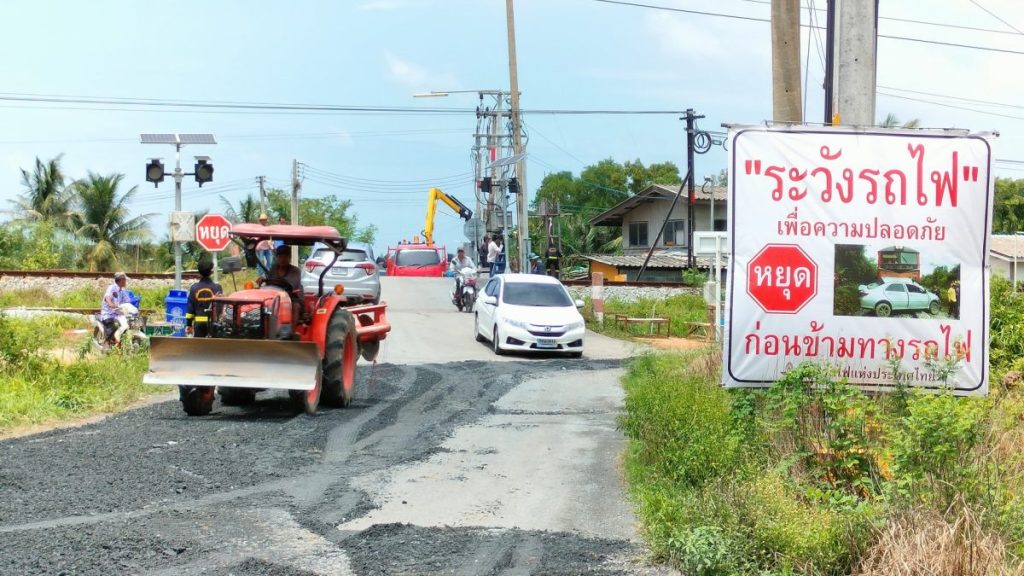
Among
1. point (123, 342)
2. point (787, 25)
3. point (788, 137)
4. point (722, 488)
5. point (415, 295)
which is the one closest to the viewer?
point (722, 488)

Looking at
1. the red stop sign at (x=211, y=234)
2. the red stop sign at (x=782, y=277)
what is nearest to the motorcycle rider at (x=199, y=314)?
the red stop sign at (x=782, y=277)

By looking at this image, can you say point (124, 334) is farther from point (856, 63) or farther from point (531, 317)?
point (856, 63)

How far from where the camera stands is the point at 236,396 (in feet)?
49.8

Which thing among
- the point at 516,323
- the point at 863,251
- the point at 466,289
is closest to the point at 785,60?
the point at 863,251

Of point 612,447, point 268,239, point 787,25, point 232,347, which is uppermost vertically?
point 787,25

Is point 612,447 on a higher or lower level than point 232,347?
lower

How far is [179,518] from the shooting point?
→ 8.32 m

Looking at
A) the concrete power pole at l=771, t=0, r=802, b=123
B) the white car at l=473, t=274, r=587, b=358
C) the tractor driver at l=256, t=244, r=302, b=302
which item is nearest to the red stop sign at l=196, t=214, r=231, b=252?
the white car at l=473, t=274, r=587, b=358

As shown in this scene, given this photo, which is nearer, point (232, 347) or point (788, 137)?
point (788, 137)

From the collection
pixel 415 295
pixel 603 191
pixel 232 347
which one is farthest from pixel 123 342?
pixel 603 191

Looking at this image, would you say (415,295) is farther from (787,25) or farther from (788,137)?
(788,137)

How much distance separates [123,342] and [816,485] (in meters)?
15.1

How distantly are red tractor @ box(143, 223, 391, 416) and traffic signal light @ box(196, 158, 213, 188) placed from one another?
7907 millimetres

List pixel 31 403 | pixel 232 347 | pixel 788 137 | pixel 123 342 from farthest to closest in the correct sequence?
pixel 123 342 < pixel 31 403 < pixel 232 347 < pixel 788 137
